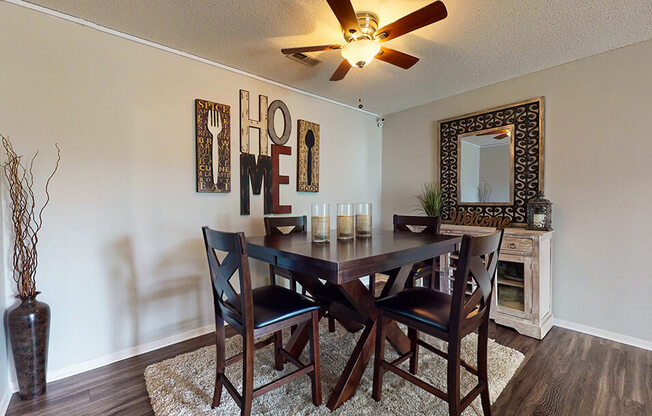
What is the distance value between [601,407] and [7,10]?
13.9 feet

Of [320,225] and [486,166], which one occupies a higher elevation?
[486,166]

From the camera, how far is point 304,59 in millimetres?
2518

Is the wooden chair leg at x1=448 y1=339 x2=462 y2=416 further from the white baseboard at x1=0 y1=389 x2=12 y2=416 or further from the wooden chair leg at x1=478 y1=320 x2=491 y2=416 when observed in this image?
the white baseboard at x1=0 y1=389 x2=12 y2=416

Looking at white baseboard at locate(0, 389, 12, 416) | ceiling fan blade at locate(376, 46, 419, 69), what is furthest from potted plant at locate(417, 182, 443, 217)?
white baseboard at locate(0, 389, 12, 416)

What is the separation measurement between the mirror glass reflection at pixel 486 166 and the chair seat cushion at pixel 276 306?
8.14ft

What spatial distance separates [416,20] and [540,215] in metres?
2.13

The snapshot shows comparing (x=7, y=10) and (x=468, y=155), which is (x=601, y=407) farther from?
(x=7, y=10)

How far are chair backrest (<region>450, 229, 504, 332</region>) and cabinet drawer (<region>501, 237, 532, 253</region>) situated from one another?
135 cm

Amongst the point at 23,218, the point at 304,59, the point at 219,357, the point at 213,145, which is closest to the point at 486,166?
the point at 304,59

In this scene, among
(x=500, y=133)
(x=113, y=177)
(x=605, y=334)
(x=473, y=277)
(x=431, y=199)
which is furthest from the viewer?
(x=431, y=199)

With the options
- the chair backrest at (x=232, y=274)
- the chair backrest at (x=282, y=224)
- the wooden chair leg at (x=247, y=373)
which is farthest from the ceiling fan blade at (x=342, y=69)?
the wooden chair leg at (x=247, y=373)

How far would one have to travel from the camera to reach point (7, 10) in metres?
1.75

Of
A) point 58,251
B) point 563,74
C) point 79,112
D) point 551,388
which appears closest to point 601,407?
point 551,388

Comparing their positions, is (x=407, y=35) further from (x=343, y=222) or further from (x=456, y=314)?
(x=456, y=314)
